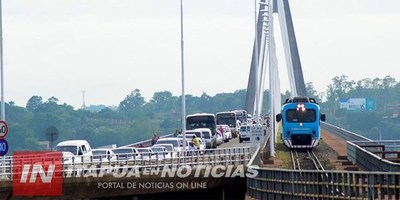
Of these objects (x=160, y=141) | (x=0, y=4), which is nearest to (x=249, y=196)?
(x=0, y=4)

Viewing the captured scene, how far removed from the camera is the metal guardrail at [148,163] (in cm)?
4580

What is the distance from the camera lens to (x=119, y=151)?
196 feet

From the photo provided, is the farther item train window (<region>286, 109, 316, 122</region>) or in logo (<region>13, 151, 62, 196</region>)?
train window (<region>286, 109, 316, 122</region>)

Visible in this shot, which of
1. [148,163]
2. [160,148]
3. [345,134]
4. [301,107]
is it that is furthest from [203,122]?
[148,163]

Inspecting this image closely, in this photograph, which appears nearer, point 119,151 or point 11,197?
point 11,197

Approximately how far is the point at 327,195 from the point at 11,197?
14430 millimetres

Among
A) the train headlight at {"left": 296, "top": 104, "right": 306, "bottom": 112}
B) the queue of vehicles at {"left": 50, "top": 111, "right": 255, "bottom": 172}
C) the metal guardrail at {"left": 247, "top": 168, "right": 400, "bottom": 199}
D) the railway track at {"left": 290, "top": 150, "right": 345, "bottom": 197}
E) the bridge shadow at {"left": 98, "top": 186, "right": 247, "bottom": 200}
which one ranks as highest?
the train headlight at {"left": 296, "top": 104, "right": 306, "bottom": 112}

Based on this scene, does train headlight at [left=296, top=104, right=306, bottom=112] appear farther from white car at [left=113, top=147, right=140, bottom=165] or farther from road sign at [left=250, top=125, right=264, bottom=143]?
white car at [left=113, top=147, right=140, bottom=165]

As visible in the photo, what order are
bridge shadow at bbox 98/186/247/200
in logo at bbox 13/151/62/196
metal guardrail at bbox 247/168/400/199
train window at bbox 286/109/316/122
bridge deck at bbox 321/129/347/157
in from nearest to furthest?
metal guardrail at bbox 247/168/400/199, in logo at bbox 13/151/62/196, bridge shadow at bbox 98/186/247/200, bridge deck at bbox 321/129/347/157, train window at bbox 286/109/316/122

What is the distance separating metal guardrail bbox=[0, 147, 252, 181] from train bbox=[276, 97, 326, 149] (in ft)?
54.4

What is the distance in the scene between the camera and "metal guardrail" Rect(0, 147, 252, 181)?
45.8m

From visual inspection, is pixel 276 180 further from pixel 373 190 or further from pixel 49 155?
pixel 49 155

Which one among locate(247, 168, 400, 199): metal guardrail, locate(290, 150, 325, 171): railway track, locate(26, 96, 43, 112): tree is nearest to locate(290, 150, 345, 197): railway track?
locate(290, 150, 325, 171): railway track

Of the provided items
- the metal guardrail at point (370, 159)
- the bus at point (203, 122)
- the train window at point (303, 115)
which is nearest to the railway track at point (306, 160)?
the metal guardrail at point (370, 159)
